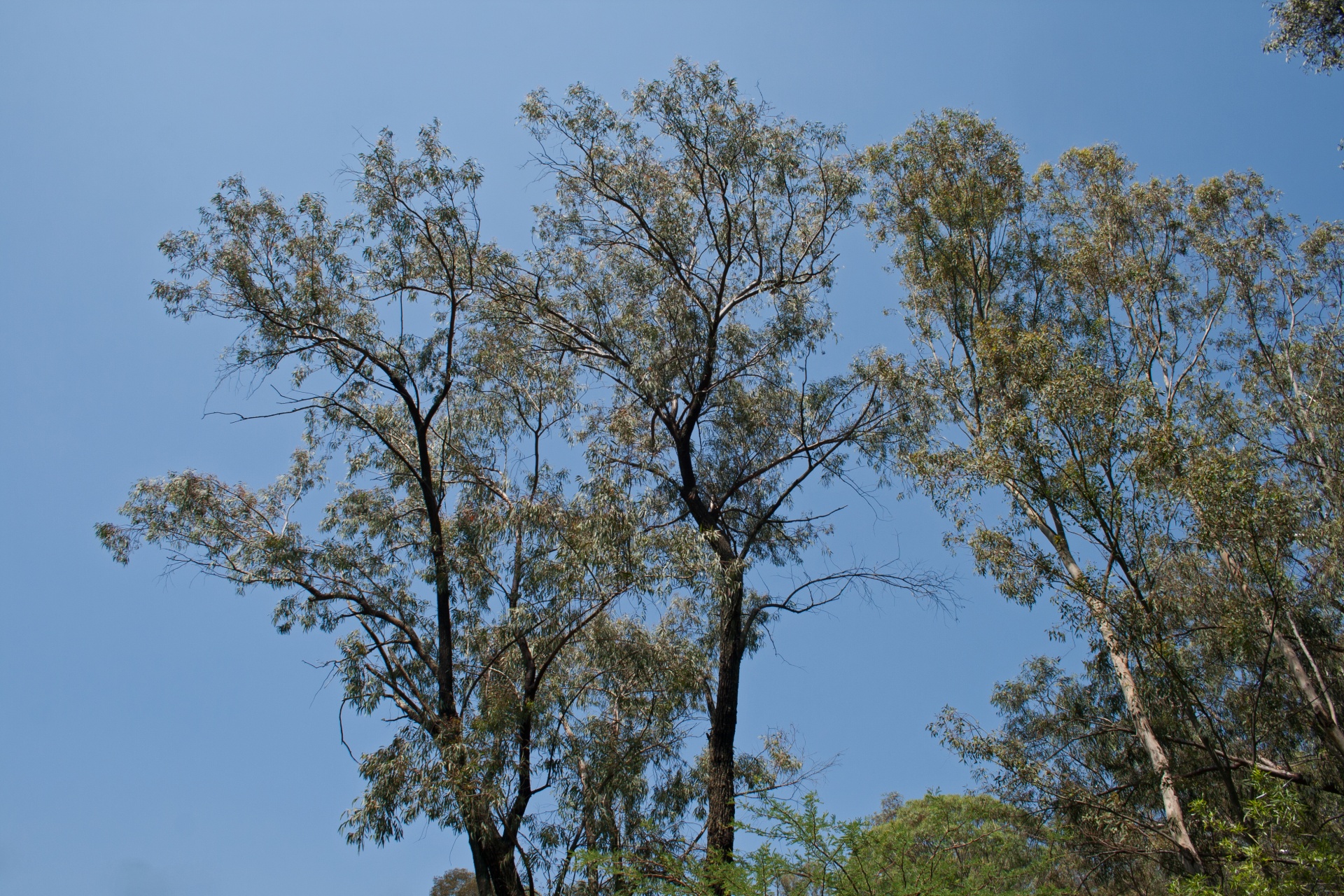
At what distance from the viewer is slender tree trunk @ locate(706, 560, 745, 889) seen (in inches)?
262

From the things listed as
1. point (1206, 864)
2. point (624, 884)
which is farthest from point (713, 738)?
point (1206, 864)

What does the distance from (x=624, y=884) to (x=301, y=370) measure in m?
5.60

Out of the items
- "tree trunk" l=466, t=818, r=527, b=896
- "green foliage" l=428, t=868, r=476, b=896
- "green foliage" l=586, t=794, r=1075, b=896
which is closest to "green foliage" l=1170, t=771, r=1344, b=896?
"green foliage" l=586, t=794, r=1075, b=896

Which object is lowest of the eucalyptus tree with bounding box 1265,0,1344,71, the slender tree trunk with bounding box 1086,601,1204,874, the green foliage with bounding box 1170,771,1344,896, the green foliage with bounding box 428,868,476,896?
the green foliage with bounding box 1170,771,1344,896

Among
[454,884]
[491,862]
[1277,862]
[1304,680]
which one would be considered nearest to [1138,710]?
[1304,680]

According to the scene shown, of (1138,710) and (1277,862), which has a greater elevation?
(1138,710)

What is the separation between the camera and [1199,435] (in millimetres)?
7473

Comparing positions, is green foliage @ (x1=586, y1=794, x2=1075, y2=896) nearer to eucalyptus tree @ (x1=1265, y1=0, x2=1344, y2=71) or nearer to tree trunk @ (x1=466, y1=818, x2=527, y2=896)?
tree trunk @ (x1=466, y1=818, x2=527, y2=896)

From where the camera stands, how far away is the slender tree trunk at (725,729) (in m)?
6.64

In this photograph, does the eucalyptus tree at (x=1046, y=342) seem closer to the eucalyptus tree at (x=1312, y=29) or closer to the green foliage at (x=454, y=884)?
the eucalyptus tree at (x=1312, y=29)

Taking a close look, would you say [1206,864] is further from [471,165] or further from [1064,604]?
[471,165]

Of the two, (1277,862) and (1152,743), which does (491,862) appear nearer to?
(1277,862)

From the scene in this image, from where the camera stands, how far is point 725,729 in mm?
7168

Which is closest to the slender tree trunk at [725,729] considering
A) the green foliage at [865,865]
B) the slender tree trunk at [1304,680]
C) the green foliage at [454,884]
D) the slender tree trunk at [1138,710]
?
the green foliage at [865,865]
